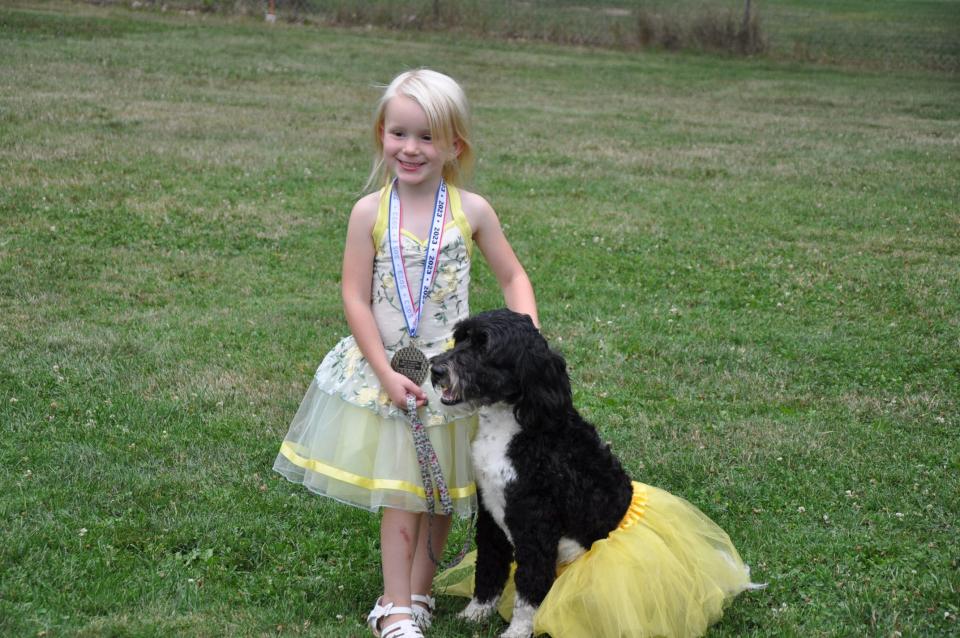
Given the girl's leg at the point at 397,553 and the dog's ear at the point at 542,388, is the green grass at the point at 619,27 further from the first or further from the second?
the dog's ear at the point at 542,388

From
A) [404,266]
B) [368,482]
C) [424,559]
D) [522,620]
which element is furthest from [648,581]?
[404,266]

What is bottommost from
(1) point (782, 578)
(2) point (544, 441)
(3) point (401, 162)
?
(1) point (782, 578)

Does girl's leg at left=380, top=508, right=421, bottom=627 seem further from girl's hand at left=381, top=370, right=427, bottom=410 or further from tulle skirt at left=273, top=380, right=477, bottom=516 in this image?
girl's hand at left=381, top=370, right=427, bottom=410

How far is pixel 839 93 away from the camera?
19.3 m

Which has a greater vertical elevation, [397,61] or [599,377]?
[397,61]

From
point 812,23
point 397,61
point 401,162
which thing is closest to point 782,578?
point 401,162

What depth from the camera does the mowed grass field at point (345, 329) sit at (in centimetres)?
448

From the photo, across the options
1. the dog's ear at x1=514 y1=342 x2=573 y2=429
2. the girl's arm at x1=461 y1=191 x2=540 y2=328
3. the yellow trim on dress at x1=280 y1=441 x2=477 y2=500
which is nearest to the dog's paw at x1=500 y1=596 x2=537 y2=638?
the yellow trim on dress at x1=280 y1=441 x2=477 y2=500

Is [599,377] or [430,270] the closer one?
[430,270]

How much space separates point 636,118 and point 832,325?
8.99 m

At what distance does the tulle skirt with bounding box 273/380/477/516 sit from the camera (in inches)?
157

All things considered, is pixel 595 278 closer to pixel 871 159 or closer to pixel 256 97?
pixel 871 159

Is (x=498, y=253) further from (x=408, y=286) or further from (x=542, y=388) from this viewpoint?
(x=542, y=388)

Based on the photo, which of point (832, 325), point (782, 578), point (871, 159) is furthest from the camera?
point (871, 159)
